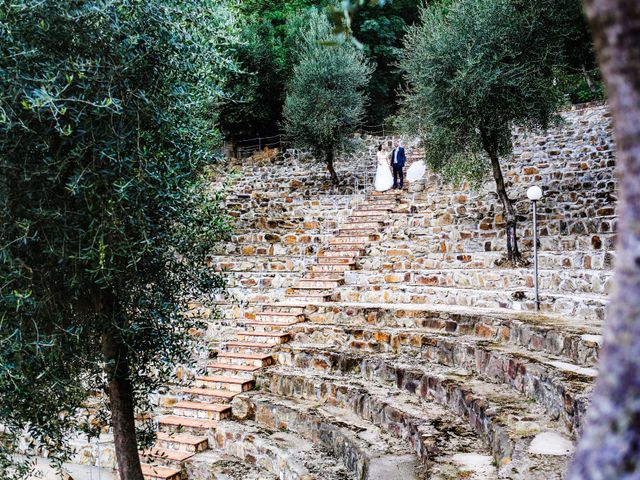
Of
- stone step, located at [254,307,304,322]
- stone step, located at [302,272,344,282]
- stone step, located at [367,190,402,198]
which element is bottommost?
stone step, located at [254,307,304,322]

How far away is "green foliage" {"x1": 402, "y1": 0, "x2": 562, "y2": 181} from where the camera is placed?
1110 cm

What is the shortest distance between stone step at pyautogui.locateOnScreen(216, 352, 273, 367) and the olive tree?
5557mm

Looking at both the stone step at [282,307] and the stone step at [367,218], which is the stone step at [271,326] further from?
the stone step at [367,218]

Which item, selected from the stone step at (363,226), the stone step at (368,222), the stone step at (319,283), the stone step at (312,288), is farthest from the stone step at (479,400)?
the stone step at (368,222)

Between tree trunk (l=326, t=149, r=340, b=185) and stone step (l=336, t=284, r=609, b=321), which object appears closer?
stone step (l=336, t=284, r=609, b=321)

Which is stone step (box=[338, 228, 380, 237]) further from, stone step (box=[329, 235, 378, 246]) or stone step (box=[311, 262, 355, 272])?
stone step (box=[311, 262, 355, 272])

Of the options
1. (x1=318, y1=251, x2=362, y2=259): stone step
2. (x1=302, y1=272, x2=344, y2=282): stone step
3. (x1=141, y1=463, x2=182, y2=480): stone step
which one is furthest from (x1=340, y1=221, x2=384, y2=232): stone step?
(x1=141, y1=463, x2=182, y2=480): stone step

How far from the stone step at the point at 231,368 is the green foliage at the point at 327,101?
11588 millimetres

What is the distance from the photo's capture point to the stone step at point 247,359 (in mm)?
8797

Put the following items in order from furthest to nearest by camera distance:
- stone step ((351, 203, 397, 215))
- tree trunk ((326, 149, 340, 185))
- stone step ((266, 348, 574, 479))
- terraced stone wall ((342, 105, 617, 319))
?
tree trunk ((326, 149, 340, 185)), stone step ((351, 203, 397, 215)), terraced stone wall ((342, 105, 617, 319)), stone step ((266, 348, 574, 479))

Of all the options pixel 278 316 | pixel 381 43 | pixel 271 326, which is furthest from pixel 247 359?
pixel 381 43

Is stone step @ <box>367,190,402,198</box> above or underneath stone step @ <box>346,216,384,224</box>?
A: above

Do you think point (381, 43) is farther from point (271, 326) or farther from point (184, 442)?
point (184, 442)

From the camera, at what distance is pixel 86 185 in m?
4.70
